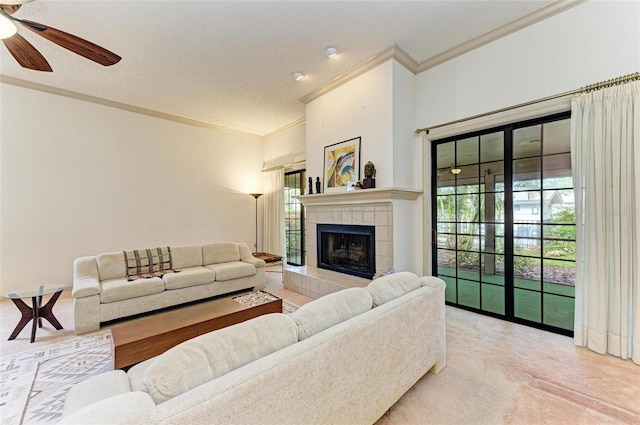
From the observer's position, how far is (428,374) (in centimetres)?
208

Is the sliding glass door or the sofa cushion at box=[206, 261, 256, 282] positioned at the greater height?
the sliding glass door

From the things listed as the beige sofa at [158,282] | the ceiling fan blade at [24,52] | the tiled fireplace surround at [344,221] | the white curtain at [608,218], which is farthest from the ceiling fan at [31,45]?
the white curtain at [608,218]

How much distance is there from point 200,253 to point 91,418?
377 centimetres

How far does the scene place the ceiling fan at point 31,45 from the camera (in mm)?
1902

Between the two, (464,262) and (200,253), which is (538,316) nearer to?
(464,262)

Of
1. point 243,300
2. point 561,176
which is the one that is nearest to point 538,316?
point 561,176

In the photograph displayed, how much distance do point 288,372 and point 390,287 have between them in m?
0.94

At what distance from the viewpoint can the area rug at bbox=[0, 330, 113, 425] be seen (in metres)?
1.75

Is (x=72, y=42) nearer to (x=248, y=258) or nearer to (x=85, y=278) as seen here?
(x=85, y=278)

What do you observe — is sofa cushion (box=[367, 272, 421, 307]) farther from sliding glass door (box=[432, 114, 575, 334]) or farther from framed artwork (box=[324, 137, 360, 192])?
framed artwork (box=[324, 137, 360, 192])

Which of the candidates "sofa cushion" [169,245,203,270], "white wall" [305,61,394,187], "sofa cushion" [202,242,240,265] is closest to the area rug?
"sofa cushion" [169,245,203,270]

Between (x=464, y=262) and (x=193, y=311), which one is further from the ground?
(x=464, y=262)

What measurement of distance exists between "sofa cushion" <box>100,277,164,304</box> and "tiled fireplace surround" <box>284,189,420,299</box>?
6.09 ft

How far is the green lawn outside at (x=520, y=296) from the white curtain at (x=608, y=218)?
0.33m
